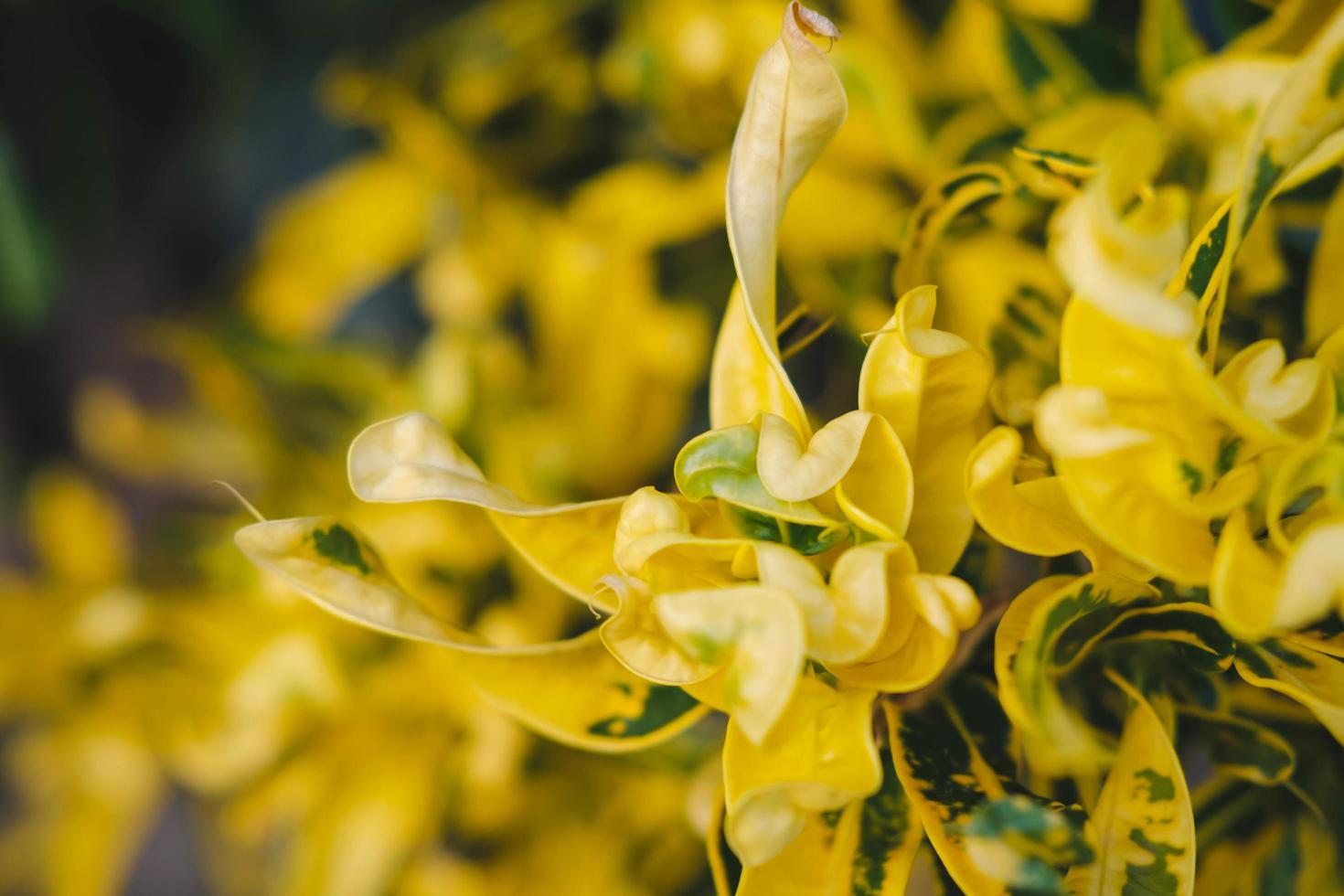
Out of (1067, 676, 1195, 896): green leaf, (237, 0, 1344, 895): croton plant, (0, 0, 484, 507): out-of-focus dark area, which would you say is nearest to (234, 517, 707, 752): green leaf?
(237, 0, 1344, 895): croton plant

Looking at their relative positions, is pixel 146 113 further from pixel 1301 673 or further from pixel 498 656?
pixel 1301 673

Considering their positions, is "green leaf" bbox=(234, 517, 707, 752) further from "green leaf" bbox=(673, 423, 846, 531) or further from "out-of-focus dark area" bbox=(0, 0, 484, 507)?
"out-of-focus dark area" bbox=(0, 0, 484, 507)

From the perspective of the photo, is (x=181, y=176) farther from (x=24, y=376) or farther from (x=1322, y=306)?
(x=1322, y=306)

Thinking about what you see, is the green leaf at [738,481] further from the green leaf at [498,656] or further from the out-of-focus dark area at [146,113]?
the out-of-focus dark area at [146,113]

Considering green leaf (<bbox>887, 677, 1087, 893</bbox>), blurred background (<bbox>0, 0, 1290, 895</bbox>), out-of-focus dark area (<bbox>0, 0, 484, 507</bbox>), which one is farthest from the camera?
out-of-focus dark area (<bbox>0, 0, 484, 507</bbox>)

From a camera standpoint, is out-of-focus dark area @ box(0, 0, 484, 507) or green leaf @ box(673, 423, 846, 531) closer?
green leaf @ box(673, 423, 846, 531)

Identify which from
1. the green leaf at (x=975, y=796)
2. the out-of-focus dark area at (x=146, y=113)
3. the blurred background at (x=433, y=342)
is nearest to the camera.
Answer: the green leaf at (x=975, y=796)

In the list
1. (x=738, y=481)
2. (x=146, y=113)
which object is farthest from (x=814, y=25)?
(x=146, y=113)

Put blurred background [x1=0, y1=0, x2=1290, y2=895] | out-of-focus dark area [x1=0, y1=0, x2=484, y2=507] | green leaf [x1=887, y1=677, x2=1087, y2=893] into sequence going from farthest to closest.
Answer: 1. out-of-focus dark area [x1=0, y1=0, x2=484, y2=507]
2. blurred background [x1=0, y1=0, x2=1290, y2=895]
3. green leaf [x1=887, y1=677, x2=1087, y2=893]

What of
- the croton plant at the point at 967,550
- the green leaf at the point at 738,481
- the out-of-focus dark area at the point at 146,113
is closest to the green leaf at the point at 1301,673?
the croton plant at the point at 967,550
